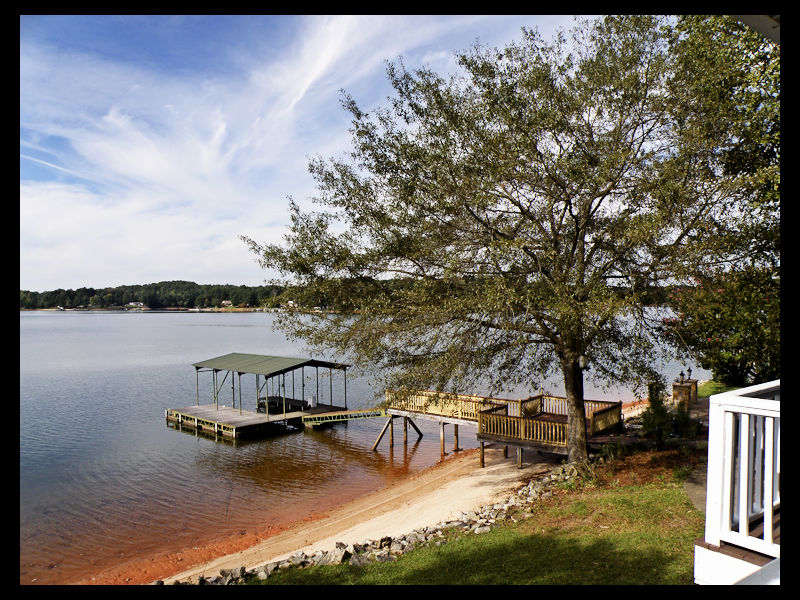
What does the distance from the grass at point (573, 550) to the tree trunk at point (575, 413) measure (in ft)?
8.44

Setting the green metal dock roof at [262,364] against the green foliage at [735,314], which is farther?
the green metal dock roof at [262,364]

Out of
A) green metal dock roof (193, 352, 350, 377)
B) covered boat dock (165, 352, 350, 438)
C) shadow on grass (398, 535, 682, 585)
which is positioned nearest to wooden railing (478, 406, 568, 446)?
shadow on grass (398, 535, 682, 585)

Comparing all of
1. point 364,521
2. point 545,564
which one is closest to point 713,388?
point 364,521

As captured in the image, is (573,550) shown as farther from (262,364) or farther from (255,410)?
(255,410)

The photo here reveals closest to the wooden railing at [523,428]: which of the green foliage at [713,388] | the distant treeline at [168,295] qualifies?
the green foliage at [713,388]

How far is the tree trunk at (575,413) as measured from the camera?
1291 cm

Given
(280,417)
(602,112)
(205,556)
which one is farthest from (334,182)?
(280,417)

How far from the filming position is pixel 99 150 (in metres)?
18.6

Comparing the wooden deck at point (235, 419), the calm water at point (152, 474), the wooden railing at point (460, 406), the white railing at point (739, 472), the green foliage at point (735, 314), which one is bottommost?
the calm water at point (152, 474)

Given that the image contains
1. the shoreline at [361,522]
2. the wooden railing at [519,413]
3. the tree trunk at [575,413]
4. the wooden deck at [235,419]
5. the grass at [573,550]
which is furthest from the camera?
the wooden deck at [235,419]

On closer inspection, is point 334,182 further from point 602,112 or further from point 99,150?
point 99,150

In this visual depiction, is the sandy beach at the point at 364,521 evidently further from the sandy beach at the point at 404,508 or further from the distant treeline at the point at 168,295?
the distant treeline at the point at 168,295

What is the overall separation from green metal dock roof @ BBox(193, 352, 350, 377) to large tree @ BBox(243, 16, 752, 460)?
13.4 metres

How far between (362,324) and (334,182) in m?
3.36
